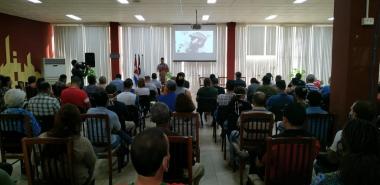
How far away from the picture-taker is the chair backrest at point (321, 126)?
3.79m

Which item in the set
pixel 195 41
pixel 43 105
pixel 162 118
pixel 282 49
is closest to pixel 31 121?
pixel 43 105

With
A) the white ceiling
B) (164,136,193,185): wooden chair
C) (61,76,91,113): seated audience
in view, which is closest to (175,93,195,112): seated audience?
(164,136,193,185): wooden chair

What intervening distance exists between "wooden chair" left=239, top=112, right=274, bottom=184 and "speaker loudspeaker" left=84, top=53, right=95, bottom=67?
961cm

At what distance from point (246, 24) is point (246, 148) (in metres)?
9.76

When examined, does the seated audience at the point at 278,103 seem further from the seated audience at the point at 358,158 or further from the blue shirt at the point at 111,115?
the seated audience at the point at 358,158

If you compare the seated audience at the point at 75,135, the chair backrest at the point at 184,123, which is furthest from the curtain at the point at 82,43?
the seated audience at the point at 75,135

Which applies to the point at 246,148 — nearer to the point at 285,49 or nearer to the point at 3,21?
the point at 3,21

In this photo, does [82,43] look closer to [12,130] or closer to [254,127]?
[12,130]

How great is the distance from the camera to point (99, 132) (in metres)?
3.72

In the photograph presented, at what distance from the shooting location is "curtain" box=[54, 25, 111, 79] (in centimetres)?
1288

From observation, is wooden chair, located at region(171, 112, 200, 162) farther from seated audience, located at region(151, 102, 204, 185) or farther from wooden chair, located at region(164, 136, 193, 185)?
wooden chair, located at region(164, 136, 193, 185)

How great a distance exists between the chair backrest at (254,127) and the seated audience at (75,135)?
187 cm

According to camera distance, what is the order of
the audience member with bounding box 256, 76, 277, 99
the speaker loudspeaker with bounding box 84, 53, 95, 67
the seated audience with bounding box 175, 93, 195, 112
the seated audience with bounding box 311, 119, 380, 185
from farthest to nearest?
the speaker loudspeaker with bounding box 84, 53, 95, 67 → the audience member with bounding box 256, 76, 277, 99 → the seated audience with bounding box 175, 93, 195, 112 → the seated audience with bounding box 311, 119, 380, 185

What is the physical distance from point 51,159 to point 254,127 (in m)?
2.31
